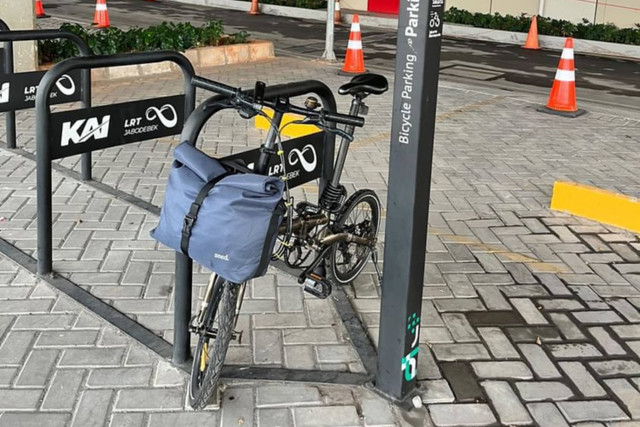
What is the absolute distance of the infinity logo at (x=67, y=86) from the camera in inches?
225

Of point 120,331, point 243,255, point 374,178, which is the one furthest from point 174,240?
point 374,178

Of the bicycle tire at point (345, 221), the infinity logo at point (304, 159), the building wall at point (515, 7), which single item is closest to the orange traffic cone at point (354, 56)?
the bicycle tire at point (345, 221)

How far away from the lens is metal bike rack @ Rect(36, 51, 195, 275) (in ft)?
13.5

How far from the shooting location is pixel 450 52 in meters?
14.5

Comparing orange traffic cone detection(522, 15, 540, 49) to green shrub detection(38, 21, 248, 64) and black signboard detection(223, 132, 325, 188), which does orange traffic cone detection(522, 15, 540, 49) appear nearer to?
green shrub detection(38, 21, 248, 64)

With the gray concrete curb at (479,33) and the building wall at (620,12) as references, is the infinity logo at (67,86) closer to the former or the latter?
the gray concrete curb at (479,33)

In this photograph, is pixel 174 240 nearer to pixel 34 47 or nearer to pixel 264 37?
pixel 34 47

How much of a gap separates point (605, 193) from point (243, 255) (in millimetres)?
3713

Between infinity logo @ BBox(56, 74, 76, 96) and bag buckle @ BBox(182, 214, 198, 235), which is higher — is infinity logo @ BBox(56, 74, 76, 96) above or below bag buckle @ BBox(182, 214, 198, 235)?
above

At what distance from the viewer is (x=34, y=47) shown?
9.14 meters

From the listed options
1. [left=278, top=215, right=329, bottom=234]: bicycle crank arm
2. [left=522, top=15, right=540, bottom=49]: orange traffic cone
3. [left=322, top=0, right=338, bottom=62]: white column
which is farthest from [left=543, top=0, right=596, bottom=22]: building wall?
[left=278, top=215, right=329, bottom=234]: bicycle crank arm

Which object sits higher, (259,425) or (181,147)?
(181,147)

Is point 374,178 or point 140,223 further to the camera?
point 374,178

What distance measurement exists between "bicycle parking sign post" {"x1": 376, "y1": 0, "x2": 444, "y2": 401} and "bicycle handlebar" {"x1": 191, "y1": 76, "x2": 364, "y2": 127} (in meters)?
0.35
